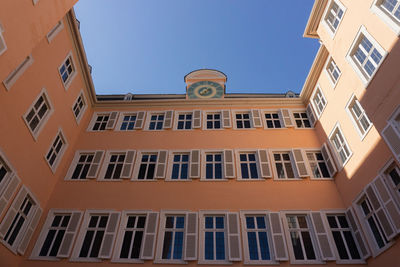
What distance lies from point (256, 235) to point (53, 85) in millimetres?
10995

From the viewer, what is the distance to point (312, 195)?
13.6m

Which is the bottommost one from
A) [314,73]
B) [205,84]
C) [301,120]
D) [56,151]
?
[56,151]

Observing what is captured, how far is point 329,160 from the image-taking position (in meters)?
14.5

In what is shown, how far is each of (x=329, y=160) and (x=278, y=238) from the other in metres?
4.79

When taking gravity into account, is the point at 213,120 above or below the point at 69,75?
below

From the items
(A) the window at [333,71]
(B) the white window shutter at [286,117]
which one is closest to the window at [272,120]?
(B) the white window shutter at [286,117]

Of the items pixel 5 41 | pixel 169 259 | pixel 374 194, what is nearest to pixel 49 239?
pixel 169 259

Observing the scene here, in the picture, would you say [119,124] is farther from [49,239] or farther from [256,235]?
[256,235]

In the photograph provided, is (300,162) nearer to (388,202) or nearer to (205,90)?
(388,202)

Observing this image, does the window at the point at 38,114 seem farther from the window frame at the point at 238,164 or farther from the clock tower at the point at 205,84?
the window frame at the point at 238,164

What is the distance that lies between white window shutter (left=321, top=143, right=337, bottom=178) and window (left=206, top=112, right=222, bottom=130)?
5.45 meters

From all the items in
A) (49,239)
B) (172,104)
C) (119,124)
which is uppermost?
(172,104)

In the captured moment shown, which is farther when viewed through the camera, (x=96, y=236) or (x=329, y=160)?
(x=329, y=160)

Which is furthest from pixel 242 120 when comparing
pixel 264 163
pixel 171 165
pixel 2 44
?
pixel 2 44
